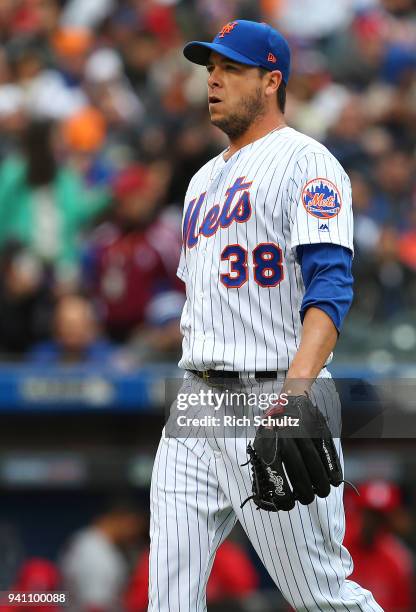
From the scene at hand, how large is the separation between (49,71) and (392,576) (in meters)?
4.53

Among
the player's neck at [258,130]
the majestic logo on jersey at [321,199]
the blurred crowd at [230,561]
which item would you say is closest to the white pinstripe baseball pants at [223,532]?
the majestic logo on jersey at [321,199]

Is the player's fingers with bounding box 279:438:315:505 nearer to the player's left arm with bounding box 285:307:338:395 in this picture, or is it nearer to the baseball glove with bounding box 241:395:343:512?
the baseball glove with bounding box 241:395:343:512

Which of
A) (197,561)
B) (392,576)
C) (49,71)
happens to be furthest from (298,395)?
(49,71)

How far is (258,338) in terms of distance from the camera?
3.19m

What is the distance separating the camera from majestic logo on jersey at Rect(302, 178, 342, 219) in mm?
3080

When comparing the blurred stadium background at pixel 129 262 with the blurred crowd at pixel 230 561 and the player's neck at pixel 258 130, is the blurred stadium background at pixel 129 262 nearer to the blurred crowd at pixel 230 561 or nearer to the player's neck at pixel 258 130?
the blurred crowd at pixel 230 561

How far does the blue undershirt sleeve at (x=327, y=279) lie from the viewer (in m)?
2.96

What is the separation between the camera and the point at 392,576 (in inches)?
234

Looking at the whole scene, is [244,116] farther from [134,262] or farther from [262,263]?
[134,262]

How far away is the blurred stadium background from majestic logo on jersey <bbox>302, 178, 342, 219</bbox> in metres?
1.63

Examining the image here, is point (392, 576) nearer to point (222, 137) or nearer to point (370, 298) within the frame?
point (370, 298)

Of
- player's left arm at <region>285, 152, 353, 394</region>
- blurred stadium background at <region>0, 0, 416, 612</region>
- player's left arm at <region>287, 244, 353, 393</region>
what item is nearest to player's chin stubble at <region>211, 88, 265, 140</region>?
player's left arm at <region>285, 152, 353, 394</region>

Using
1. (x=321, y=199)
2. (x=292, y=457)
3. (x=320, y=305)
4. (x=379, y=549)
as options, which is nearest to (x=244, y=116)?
(x=321, y=199)

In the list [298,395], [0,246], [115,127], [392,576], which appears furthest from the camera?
[115,127]
